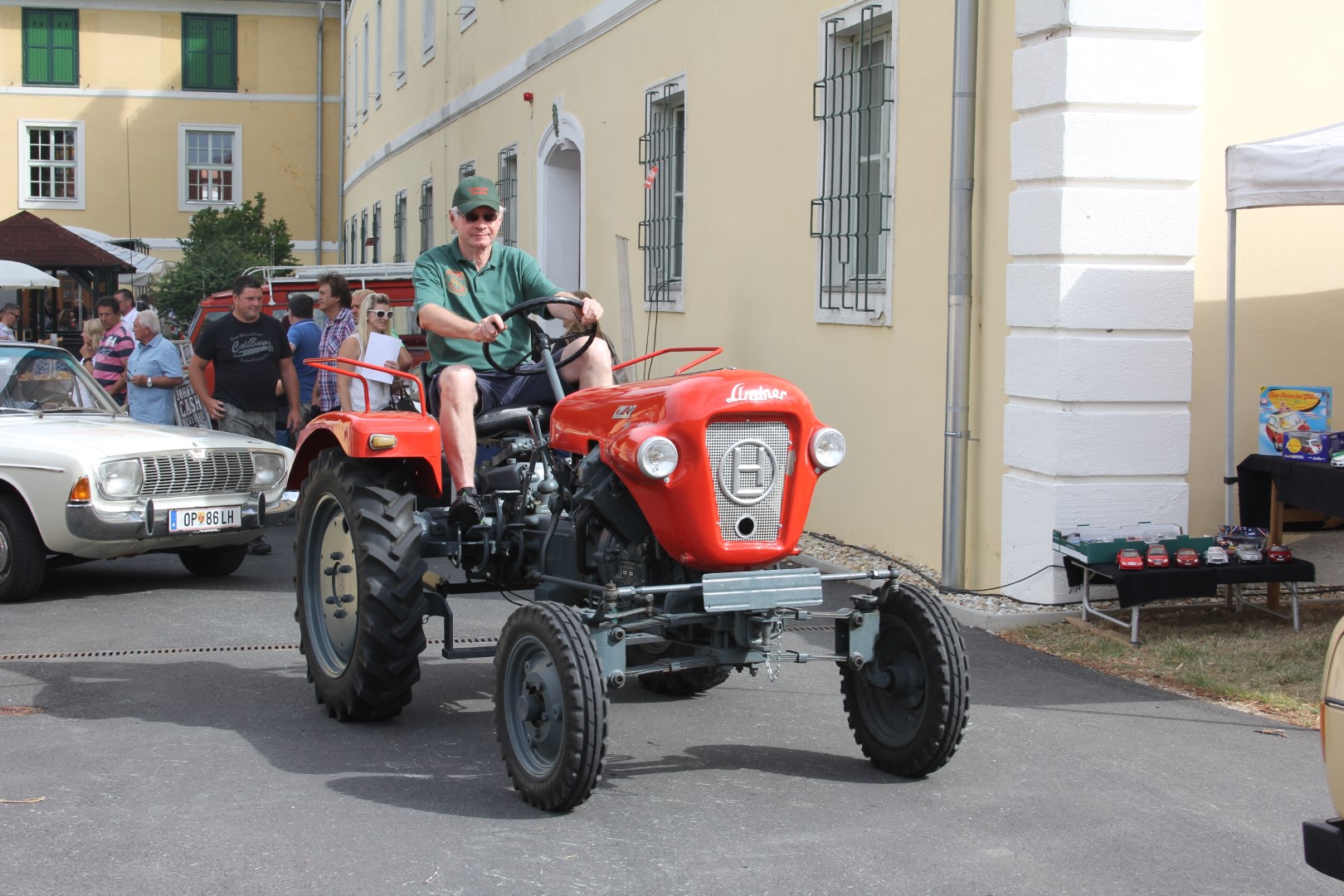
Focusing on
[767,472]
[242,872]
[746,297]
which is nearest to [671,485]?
[767,472]

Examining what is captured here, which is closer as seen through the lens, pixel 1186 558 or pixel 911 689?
pixel 911 689

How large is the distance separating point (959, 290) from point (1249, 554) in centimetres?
209

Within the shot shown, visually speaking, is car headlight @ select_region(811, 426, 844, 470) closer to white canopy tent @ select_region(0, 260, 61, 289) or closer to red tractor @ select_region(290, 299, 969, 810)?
red tractor @ select_region(290, 299, 969, 810)

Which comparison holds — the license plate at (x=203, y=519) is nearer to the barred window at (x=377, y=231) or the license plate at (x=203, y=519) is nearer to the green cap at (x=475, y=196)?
the green cap at (x=475, y=196)

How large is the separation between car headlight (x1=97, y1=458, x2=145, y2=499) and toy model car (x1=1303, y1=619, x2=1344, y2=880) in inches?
266

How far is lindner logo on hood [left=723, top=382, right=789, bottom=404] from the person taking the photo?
4535 mm

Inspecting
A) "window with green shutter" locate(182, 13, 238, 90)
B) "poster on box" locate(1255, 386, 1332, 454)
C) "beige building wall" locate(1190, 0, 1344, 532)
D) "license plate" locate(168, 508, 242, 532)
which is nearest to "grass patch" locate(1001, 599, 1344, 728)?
"beige building wall" locate(1190, 0, 1344, 532)

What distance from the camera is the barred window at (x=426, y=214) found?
24.2 meters

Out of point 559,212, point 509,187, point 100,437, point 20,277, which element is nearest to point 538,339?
point 100,437

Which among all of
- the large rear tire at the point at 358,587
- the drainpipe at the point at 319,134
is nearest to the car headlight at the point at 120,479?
the large rear tire at the point at 358,587

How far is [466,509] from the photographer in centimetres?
552

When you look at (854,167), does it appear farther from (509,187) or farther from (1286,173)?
(509,187)

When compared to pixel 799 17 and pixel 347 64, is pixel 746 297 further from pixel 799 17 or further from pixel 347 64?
pixel 347 64

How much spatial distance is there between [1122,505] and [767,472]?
3.56m
